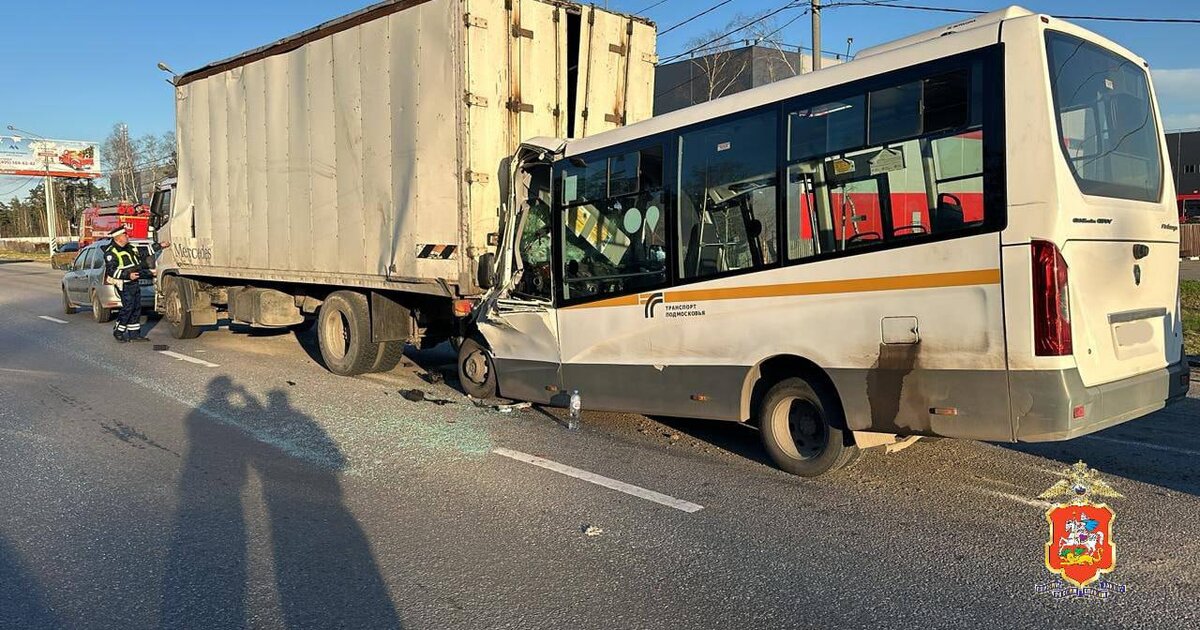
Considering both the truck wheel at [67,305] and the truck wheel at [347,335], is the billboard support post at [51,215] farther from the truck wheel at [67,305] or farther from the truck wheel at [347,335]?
the truck wheel at [347,335]

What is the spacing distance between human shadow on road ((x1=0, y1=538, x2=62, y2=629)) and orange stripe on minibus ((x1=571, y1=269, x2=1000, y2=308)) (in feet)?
13.4

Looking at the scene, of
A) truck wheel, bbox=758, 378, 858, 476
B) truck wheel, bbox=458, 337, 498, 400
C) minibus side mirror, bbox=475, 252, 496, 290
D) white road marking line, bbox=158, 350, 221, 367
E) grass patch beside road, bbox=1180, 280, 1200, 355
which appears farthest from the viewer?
white road marking line, bbox=158, 350, 221, 367

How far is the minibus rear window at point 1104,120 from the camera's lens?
4406 mm

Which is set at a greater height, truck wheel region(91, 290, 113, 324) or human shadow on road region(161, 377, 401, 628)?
truck wheel region(91, 290, 113, 324)

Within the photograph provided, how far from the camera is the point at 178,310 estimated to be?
1358 centimetres

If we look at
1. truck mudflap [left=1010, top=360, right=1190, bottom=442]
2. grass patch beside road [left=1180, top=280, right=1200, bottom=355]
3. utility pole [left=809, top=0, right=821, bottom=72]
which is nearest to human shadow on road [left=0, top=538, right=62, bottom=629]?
truck mudflap [left=1010, top=360, right=1190, bottom=442]

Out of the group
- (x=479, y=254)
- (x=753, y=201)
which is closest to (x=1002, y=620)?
(x=753, y=201)

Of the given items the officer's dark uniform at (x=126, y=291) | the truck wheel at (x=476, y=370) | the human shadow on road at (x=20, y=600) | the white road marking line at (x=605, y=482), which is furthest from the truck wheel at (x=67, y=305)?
the human shadow on road at (x=20, y=600)

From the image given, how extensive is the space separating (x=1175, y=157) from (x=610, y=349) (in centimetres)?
5140

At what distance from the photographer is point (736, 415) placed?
5.75m

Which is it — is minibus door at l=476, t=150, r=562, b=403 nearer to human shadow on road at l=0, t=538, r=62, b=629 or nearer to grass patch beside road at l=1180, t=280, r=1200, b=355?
human shadow on road at l=0, t=538, r=62, b=629

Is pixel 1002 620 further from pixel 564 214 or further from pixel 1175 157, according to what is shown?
pixel 1175 157

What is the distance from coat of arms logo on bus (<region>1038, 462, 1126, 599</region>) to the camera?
12.6 ft

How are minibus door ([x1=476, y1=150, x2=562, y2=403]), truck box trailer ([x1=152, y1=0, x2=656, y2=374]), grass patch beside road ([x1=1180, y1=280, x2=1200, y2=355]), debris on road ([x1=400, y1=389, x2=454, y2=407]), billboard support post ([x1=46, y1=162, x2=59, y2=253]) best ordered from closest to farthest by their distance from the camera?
minibus door ([x1=476, y1=150, x2=562, y2=403])
truck box trailer ([x1=152, y1=0, x2=656, y2=374])
debris on road ([x1=400, y1=389, x2=454, y2=407])
grass patch beside road ([x1=1180, y1=280, x2=1200, y2=355])
billboard support post ([x1=46, y1=162, x2=59, y2=253])
